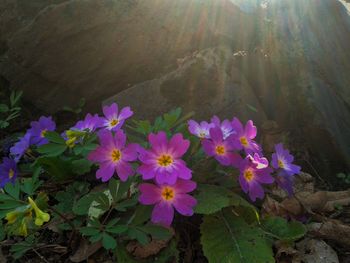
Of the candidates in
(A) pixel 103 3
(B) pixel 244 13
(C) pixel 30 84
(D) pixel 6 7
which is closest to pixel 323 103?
(B) pixel 244 13

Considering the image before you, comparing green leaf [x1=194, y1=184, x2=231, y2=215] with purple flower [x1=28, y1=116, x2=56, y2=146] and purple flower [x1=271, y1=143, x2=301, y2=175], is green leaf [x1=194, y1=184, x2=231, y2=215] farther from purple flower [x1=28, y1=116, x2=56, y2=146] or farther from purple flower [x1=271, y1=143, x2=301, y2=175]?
purple flower [x1=28, y1=116, x2=56, y2=146]

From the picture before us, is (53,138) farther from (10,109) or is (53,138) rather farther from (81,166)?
(10,109)

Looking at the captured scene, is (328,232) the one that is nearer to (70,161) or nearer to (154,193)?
(154,193)

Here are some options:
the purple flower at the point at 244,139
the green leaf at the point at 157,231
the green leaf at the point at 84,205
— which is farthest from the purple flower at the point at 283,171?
the green leaf at the point at 84,205

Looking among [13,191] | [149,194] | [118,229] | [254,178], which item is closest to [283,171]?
[254,178]

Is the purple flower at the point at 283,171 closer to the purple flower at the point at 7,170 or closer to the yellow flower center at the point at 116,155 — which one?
the yellow flower center at the point at 116,155

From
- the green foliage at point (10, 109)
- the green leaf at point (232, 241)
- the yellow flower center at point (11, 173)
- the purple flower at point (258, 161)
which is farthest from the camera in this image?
the green foliage at point (10, 109)

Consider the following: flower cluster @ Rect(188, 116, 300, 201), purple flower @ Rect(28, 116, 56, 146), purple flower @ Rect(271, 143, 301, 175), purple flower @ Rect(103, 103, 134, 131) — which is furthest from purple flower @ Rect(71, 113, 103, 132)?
purple flower @ Rect(271, 143, 301, 175)
